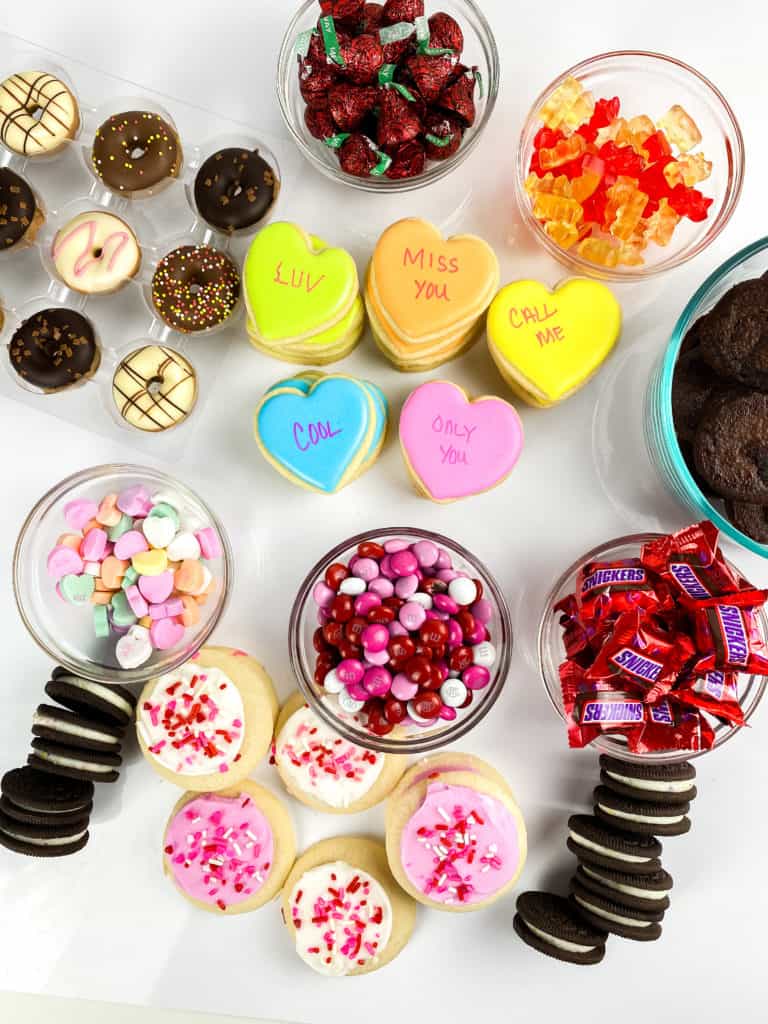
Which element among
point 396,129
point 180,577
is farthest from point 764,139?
point 180,577

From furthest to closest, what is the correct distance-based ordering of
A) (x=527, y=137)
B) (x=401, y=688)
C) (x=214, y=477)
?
(x=214, y=477), (x=527, y=137), (x=401, y=688)

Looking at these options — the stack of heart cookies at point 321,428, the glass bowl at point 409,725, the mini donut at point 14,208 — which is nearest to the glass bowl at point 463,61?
the stack of heart cookies at point 321,428

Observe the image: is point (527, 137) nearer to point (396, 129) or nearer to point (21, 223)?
point (396, 129)

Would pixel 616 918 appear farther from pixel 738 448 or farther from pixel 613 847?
pixel 738 448

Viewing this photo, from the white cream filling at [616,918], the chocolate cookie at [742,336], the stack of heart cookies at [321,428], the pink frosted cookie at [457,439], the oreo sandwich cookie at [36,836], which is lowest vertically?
the oreo sandwich cookie at [36,836]

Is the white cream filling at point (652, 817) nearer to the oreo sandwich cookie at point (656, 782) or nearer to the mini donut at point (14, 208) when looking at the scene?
the oreo sandwich cookie at point (656, 782)
